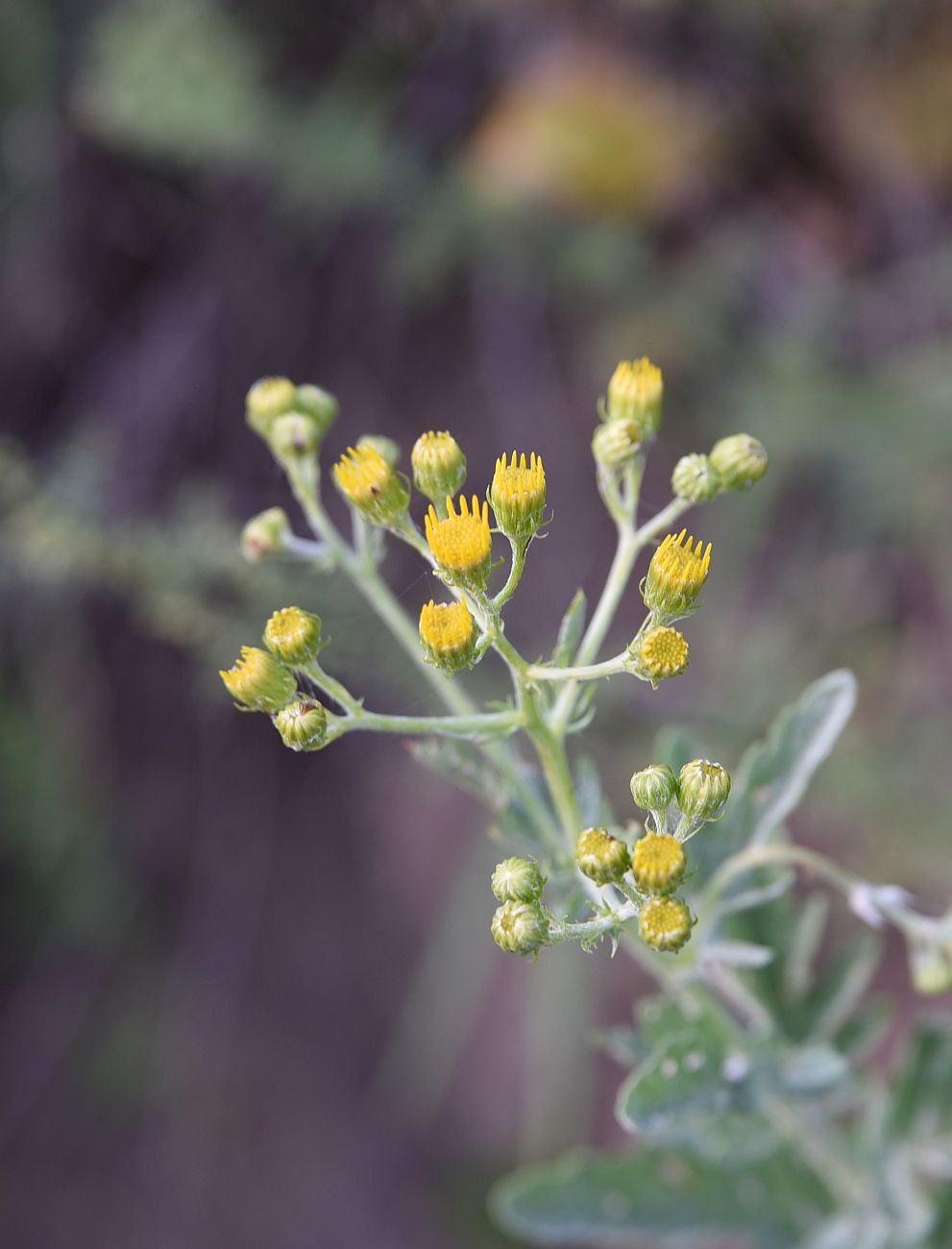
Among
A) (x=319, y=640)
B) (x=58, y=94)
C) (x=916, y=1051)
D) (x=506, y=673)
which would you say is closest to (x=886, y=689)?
(x=506, y=673)

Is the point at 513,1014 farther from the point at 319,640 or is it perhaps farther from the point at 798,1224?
the point at 319,640

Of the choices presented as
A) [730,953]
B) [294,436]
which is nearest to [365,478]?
[294,436]

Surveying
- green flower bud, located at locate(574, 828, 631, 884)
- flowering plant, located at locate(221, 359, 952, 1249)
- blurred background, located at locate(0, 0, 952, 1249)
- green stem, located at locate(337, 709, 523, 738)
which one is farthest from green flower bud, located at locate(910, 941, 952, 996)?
blurred background, located at locate(0, 0, 952, 1249)

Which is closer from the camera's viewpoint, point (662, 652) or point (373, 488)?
point (662, 652)

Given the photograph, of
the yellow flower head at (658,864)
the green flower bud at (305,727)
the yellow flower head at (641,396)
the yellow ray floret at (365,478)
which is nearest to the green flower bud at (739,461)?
the yellow flower head at (641,396)

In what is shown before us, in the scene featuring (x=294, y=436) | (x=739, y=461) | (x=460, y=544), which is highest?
(x=294, y=436)

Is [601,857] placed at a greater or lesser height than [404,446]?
lesser

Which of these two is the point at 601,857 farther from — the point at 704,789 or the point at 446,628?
the point at 446,628
